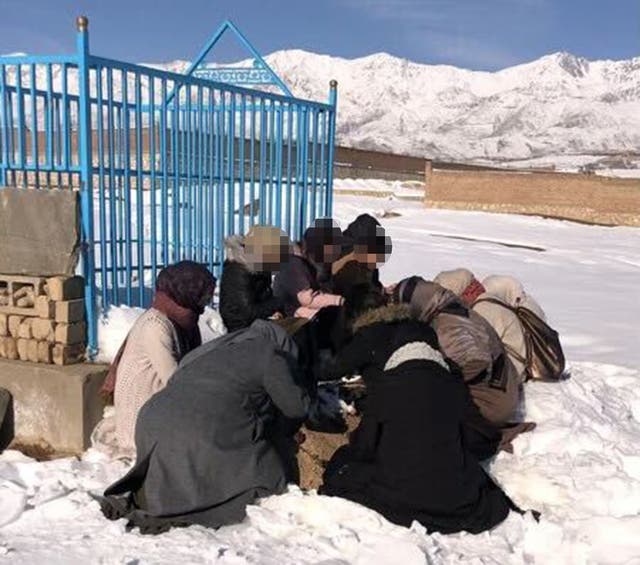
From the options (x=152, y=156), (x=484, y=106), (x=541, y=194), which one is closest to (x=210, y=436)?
(x=152, y=156)

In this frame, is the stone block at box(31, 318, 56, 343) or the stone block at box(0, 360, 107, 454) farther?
the stone block at box(31, 318, 56, 343)

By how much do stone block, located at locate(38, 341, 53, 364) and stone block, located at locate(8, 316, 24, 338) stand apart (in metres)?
0.18

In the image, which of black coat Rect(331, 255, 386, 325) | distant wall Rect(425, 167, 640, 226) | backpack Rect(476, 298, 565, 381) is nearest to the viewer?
backpack Rect(476, 298, 565, 381)

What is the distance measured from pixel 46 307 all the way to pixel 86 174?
798mm

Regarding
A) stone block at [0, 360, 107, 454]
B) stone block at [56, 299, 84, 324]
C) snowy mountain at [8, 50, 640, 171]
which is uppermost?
snowy mountain at [8, 50, 640, 171]

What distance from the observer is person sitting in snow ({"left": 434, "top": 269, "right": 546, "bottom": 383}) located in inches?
194

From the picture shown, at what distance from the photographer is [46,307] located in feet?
14.4

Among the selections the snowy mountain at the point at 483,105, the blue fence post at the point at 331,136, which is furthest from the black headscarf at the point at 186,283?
the snowy mountain at the point at 483,105

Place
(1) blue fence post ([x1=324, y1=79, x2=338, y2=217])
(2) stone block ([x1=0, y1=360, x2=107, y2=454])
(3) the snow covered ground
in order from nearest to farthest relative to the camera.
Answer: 1. (3) the snow covered ground
2. (2) stone block ([x1=0, y1=360, x2=107, y2=454])
3. (1) blue fence post ([x1=324, y1=79, x2=338, y2=217])

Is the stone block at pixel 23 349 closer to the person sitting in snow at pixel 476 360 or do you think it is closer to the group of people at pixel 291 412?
the group of people at pixel 291 412

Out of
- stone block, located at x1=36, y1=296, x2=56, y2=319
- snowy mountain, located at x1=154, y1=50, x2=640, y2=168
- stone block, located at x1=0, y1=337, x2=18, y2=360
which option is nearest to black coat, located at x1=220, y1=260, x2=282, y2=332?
stone block, located at x1=36, y1=296, x2=56, y2=319

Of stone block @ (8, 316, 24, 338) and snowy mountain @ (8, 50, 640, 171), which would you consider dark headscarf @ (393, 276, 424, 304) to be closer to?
stone block @ (8, 316, 24, 338)

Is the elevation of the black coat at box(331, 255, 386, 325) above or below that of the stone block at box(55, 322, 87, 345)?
above

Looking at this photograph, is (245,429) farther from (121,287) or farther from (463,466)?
(121,287)
